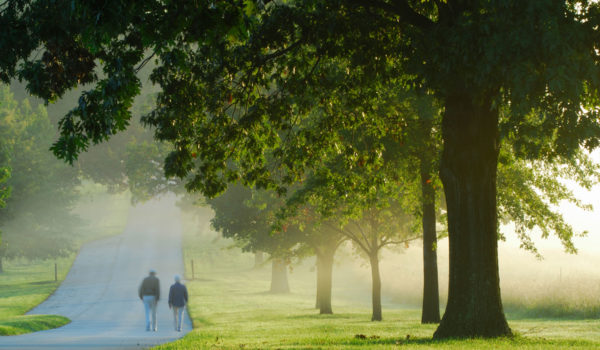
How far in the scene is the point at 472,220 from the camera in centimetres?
1237

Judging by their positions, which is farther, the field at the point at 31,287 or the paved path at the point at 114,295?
the field at the point at 31,287

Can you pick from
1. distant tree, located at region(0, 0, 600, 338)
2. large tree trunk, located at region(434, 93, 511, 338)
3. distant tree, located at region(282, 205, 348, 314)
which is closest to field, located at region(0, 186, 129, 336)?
distant tree, located at region(282, 205, 348, 314)

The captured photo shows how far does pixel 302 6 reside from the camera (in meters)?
12.1

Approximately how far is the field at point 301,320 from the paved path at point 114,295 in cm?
156

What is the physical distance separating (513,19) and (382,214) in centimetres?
1545

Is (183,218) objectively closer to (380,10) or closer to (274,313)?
(274,313)

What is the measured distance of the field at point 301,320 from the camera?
12289 mm

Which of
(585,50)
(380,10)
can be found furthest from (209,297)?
(585,50)

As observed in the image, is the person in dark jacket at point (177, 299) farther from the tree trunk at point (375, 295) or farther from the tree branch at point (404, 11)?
the tree branch at point (404, 11)

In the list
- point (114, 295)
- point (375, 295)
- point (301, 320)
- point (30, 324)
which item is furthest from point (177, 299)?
point (114, 295)

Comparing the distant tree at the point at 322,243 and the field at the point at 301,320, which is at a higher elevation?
Result: the distant tree at the point at 322,243

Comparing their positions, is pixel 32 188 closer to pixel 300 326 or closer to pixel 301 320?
pixel 301 320

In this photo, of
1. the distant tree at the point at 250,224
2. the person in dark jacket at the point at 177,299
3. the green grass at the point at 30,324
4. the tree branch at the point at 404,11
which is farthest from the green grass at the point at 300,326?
the tree branch at the point at 404,11

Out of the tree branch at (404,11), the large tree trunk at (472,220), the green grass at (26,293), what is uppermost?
the tree branch at (404,11)
